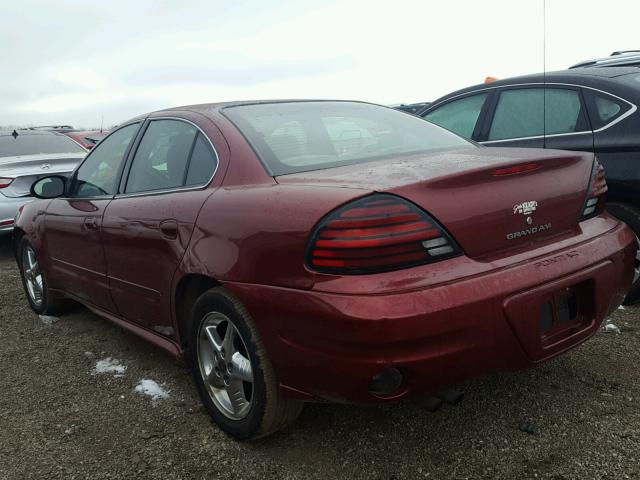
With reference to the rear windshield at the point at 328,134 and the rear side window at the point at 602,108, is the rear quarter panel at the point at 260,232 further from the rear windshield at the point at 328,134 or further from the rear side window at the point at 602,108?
the rear side window at the point at 602,108

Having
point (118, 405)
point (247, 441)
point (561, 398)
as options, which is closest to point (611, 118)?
point (561, 398)

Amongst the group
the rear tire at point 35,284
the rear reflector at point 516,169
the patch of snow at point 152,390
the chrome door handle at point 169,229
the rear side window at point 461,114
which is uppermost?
the rear side window at point 461,114

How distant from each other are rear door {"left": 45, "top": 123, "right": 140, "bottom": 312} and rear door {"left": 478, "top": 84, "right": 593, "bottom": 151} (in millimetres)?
2698

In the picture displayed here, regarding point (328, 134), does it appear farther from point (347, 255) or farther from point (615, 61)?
point (615, 61)

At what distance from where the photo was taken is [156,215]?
2807mm

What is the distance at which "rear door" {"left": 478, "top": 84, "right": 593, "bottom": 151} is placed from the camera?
399cm

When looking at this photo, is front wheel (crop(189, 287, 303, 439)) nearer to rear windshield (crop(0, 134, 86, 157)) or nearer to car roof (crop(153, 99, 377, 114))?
car roof (crop(153, 99, 377, 114))

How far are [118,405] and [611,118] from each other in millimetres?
3401

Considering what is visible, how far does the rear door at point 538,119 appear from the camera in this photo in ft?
13.1

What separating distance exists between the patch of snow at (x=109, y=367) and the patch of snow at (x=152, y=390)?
8.9 inches

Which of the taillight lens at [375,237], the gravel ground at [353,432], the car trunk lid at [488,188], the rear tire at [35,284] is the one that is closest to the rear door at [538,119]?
the gravel ground at [353,432]

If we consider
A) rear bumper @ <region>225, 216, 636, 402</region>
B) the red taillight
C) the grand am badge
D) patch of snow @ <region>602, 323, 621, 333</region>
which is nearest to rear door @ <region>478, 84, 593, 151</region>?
patch of snow @ <region>602, 323, 621, 333</region>

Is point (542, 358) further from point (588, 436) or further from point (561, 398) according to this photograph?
point (561, 398)

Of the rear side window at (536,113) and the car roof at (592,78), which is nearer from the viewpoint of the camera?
the car roof at (592,78)
